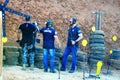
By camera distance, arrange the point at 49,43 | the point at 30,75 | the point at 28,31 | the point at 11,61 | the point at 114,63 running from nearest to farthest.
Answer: the point at 30,75 → the point at 28,31 → the point at 49,43 → the point at 11,61 → the point at 114,63

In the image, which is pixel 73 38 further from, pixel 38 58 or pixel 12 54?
pixel 12 54

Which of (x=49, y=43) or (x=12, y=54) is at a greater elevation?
(x=49, y=43)

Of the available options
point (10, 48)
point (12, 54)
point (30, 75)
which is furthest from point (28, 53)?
point (30, 75)

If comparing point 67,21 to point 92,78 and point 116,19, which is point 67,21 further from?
point 92,78

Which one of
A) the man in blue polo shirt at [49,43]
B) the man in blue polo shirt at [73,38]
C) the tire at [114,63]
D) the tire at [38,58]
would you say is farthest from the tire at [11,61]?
the tire at [114,63]

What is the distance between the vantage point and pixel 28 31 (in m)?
11.9

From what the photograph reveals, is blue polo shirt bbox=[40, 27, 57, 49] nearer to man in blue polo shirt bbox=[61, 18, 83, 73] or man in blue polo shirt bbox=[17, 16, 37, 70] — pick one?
man in blue polo shirt bbox=[17, 16, 37, 70]

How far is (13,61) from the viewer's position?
40.5 feet

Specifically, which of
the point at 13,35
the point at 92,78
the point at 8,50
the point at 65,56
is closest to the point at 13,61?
the point at 8,50

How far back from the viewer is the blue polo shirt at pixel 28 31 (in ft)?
38.8

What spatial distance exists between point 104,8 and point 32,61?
947 cm

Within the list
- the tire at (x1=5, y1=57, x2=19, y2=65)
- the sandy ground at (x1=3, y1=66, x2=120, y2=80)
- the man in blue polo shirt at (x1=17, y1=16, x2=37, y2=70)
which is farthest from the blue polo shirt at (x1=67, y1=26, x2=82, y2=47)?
the tire at (x1=5, y1=57, x2=19, y2=65)

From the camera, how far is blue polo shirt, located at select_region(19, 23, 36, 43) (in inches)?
466

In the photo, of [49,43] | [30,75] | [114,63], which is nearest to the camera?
[30,75]
